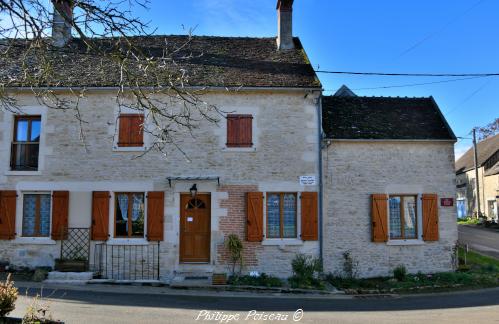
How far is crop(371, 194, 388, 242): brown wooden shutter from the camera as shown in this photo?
42.0ft

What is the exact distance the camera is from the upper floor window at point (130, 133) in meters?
12.9

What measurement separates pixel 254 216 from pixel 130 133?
431 centimetres

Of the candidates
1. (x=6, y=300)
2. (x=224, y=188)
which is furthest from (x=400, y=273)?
(x=6, y=300)

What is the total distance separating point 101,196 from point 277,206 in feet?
16.4

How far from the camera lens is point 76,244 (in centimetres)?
1253

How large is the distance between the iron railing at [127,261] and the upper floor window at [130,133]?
9.57 feet

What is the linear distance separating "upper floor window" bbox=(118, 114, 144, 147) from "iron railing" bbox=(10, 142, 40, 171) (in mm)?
2500

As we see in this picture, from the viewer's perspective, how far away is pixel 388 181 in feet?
43.1

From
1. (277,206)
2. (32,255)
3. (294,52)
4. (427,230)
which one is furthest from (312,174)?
(32,255)

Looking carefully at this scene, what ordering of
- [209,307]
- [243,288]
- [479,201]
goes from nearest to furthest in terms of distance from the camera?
[209,307]
[243,288]
[479,201]

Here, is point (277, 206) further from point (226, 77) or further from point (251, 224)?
point (226, 77)

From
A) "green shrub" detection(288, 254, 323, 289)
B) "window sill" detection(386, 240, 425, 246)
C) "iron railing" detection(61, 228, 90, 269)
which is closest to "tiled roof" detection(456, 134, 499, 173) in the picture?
"window sill" detection(386, 240, 425, 246)

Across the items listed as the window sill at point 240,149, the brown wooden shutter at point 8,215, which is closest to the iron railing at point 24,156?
the brown wooden shutter at point 8,215

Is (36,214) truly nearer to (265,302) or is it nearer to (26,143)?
(26,143)
